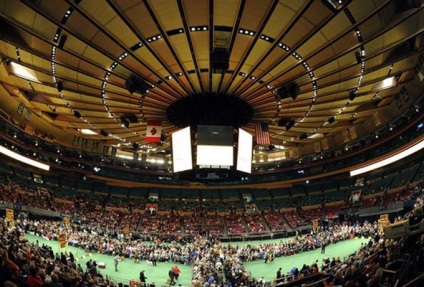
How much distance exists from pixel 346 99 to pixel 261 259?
1464cm

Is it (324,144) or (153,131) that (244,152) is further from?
(324,144)

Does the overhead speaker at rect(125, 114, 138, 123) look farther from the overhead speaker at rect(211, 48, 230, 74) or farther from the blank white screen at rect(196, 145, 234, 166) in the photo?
the overhead speaker at rect(211, 48, 230, 74)

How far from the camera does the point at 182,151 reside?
19141mm

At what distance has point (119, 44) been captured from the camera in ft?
49.4

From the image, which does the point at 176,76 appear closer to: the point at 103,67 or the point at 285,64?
the point at 103,67

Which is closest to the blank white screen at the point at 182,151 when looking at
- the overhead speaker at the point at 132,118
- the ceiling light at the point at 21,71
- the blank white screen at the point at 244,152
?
the blank white screen at the point at 244,152

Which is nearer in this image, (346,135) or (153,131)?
(153,131)

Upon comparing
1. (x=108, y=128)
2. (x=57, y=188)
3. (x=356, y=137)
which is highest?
(x=356, y=137)

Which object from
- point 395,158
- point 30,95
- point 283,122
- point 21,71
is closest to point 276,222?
point 395,158

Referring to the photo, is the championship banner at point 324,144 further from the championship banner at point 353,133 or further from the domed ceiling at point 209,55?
the domed ceiling at point 209,55

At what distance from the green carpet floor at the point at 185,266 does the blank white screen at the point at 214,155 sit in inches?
350

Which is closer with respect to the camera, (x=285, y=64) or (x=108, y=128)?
(x=285, y=64)

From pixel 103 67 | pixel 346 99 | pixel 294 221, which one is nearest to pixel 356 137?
pixel 294 221

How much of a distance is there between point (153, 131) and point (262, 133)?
7.32m
